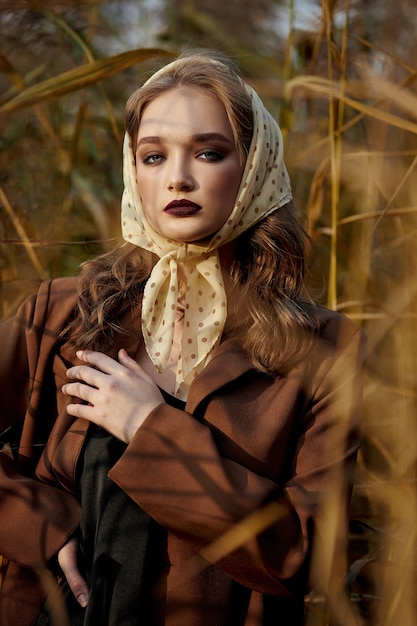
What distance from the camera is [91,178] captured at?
292 centimetres

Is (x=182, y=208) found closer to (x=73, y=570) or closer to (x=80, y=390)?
(x=80, y=390)

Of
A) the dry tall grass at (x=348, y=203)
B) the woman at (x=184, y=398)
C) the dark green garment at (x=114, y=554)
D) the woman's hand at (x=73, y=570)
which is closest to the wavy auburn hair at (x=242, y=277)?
the woman at (x=184, y=398)

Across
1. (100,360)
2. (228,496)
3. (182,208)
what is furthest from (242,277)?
(228,496)

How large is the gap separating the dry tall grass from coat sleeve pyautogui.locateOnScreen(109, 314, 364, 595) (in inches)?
2.3

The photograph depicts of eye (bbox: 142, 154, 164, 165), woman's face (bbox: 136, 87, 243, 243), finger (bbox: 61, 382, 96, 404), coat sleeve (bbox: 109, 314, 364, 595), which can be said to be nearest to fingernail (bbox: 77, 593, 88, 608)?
coat sleeve (bbox: 109, 314, 364, 595)

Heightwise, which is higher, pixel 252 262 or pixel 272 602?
pixel 252 262

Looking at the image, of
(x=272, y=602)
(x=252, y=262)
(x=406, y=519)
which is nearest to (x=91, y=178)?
(x=252, y=262)

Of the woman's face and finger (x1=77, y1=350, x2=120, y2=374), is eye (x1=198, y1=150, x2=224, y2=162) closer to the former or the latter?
the woman's face

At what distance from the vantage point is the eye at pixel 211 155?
1.64 metres

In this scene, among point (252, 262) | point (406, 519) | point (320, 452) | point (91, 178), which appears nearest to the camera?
point (406, 519)

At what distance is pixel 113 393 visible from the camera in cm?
156

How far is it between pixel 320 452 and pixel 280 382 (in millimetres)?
164

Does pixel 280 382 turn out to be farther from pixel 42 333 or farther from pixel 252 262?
pixel 42 333

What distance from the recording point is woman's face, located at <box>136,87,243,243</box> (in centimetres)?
162
